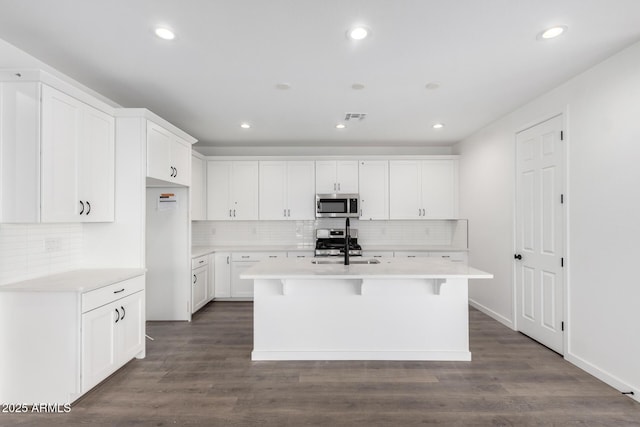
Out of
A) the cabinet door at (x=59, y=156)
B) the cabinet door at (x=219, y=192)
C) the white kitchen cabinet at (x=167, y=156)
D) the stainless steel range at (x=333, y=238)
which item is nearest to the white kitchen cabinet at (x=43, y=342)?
the cabinet door at (x=59, y=156)

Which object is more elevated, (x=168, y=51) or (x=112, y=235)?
(x=168, y=51)

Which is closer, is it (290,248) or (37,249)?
(37,249)

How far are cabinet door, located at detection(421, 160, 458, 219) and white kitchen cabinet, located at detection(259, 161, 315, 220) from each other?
1999mm

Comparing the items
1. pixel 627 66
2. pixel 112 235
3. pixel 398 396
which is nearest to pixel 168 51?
pixel 112 235

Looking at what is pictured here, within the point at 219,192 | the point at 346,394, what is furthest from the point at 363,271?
the point at 219,192

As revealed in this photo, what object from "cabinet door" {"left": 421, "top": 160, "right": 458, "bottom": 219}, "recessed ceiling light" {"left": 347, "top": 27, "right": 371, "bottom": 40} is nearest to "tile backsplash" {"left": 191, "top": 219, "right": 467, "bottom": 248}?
"cabinet door" {"left": 421, "top": 160, "right": 458, "bottom": 219}

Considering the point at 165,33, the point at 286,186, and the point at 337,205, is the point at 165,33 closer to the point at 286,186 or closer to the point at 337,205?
the point at 286,186

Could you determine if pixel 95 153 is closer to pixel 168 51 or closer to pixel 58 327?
pixel 168 51

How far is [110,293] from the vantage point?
2631 mm

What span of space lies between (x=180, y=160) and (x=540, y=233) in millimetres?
4277

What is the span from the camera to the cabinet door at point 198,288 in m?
4.43

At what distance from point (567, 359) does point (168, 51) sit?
453cm

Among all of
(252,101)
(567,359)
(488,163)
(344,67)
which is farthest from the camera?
(488,163)

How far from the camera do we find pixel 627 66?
248cm
